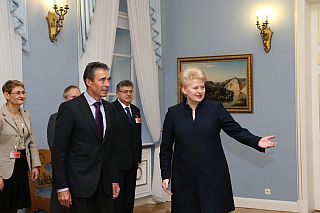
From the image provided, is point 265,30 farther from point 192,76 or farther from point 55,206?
point 55,206

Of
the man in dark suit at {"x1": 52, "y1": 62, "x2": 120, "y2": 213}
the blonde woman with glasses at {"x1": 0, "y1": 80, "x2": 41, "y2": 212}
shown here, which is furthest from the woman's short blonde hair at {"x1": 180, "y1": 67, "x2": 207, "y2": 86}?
the blonde woman with glasses at {"x1": 0, "y1": 80, "x2": 41, "y2": 212}

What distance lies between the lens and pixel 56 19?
5.28 m

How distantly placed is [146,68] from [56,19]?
5.76 feet

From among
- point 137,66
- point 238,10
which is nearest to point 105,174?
point 137,66

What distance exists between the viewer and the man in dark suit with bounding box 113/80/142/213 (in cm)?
485

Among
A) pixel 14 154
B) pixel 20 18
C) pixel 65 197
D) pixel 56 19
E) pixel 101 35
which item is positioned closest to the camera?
pixel 65 197

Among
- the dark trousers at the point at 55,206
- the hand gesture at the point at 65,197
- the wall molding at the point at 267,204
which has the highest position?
the hand gesture at the point at 65,197

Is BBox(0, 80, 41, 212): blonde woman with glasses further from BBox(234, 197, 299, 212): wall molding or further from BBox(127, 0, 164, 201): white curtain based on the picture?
BBox(234, 197, 299, 212): wall molding

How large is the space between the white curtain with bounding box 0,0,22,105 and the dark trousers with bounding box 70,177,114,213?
5.89 feet

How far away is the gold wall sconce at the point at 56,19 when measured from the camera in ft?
17.2

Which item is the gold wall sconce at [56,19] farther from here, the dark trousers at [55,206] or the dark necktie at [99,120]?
the dark trousers at [55,206]

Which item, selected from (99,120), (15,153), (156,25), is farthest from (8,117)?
(156,25)

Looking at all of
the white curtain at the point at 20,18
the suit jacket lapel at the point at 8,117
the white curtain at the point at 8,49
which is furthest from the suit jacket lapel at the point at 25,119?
the white curtain at the point at 20,18

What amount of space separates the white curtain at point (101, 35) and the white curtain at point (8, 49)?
0.97 meters
